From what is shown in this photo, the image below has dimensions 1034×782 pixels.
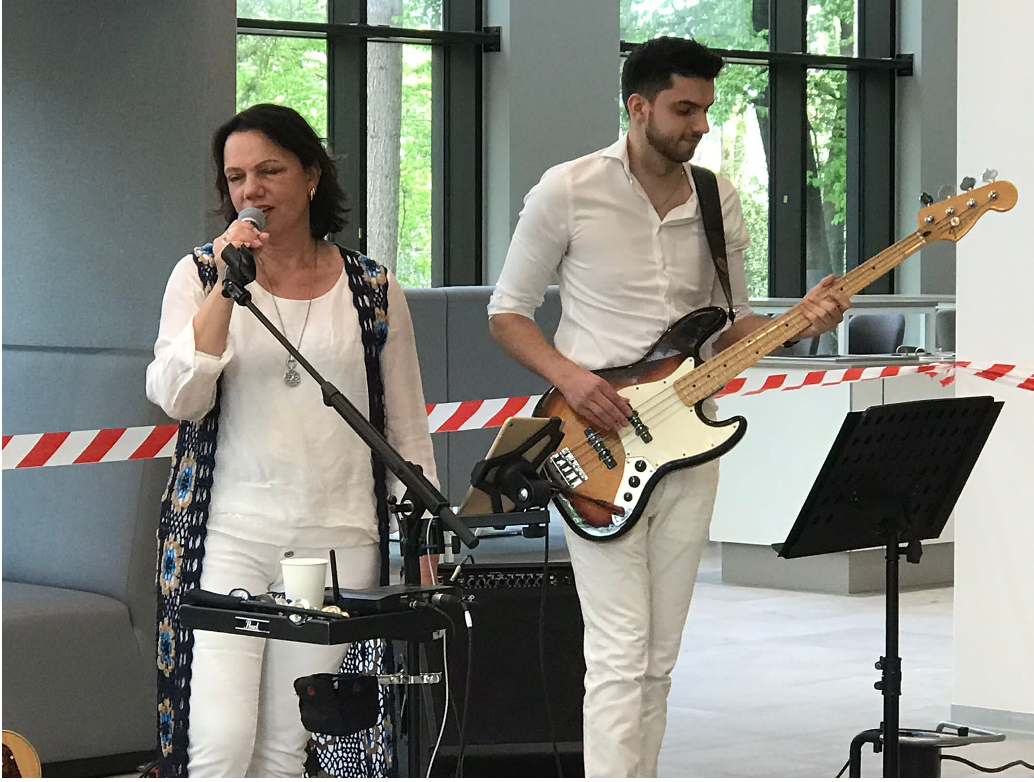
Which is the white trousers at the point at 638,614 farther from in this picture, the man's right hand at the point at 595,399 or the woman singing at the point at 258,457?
the woman singing at the point at 258,457

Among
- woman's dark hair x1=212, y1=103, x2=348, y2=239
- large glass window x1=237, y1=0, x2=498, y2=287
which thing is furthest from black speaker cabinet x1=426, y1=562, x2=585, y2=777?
large glass window x1=237, y1=0, x2=498, y2=287

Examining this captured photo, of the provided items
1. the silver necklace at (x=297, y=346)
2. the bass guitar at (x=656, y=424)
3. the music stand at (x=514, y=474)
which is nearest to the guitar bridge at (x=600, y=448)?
the bass guitar at (x=656, y=424)

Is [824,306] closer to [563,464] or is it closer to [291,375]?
[563,464]

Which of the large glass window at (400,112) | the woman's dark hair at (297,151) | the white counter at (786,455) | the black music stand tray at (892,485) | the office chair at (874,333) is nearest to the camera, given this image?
the woman's dark hair at (297,151)

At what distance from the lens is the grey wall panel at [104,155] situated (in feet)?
16.3

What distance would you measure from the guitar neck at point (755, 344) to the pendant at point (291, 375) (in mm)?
949

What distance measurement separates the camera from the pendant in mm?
2904

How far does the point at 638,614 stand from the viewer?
347 cm

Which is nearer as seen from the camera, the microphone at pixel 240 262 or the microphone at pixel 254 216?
the microphone at pixel 240 262

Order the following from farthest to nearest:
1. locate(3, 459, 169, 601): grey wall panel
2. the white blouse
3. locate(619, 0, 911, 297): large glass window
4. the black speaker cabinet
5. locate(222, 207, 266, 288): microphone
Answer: locate(619, 0, 911, 297): large glass window → locate(3, 459, 169, 601): grey wall panel → the black speaker cabinet → the white blouse → locate(222, 207, 266, 288): microphone

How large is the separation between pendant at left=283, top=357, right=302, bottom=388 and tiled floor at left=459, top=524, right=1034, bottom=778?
210 cm

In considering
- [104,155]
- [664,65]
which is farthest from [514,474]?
[104,155]

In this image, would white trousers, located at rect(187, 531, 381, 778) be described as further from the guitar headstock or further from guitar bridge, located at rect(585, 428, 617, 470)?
the guitar headstock

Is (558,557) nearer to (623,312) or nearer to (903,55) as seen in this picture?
(623,312)
